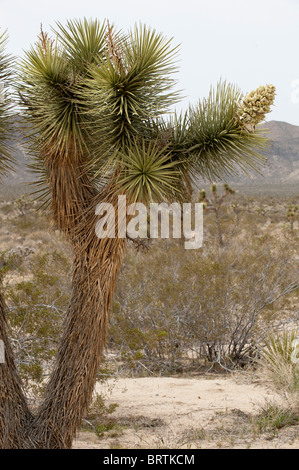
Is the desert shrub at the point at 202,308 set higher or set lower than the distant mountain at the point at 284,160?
lower

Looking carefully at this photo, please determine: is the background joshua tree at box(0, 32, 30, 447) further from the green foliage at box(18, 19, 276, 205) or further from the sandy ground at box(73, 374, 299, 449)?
the sandy ground at box(73, 374, 299, 449)

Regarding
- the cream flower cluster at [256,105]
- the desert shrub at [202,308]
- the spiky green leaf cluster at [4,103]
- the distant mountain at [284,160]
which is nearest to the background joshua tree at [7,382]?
the spiky green leaf cluster at [4,103]

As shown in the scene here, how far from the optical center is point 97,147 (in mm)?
4219

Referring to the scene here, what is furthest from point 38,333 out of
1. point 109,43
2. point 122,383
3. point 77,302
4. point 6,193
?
point 6,193

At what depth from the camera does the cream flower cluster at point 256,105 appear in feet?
12.9

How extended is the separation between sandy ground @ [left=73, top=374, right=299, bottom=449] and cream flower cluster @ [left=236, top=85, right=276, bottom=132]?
3.29 meters

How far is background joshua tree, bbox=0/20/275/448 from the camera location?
394 centimetres

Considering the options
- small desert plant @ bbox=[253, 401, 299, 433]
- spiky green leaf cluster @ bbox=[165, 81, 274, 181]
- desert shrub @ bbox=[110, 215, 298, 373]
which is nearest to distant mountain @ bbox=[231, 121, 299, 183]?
desert shrub @ bbox=[110, 215, 298, 373]

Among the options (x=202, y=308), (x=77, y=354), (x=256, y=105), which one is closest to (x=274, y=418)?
(x=77, y=354)

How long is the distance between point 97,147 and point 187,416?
13.1ft

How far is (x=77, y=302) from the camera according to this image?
4566 millimetres

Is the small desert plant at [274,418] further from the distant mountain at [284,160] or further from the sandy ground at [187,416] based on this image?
the distant mountain at [284,160]

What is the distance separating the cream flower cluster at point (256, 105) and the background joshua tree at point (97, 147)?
10mm
